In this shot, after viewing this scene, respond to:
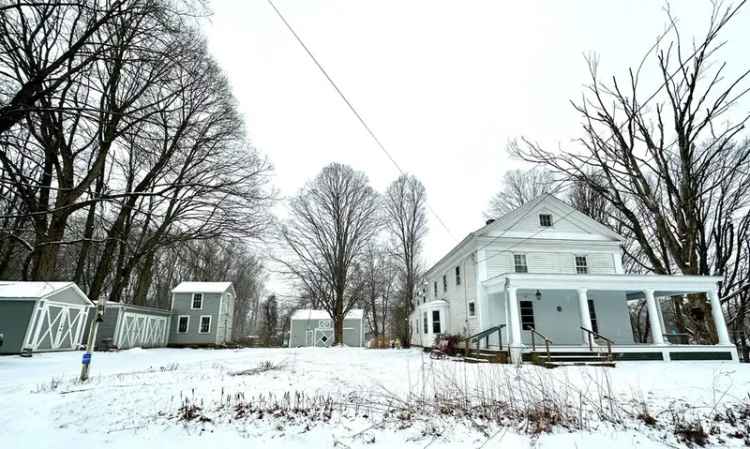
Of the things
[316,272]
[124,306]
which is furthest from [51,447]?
[316,272]

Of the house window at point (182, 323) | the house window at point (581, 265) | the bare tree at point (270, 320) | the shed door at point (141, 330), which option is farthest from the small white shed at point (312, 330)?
the house window at point (581, 265)

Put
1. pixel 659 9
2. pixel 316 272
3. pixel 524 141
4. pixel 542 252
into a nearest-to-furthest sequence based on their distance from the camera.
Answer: pixel 659 9 → pixel 524 141 → pixel 542 252 → pixel 316 272

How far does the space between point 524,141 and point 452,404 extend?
10.4 m

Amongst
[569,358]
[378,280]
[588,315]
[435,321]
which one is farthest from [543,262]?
[378,280]

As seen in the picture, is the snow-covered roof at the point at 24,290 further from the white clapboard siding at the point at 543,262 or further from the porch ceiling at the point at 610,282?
the white clapboard siding at the point at 543,262

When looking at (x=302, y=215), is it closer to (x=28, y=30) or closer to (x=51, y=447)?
(x=28, y=30)

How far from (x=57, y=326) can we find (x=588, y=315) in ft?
77.7

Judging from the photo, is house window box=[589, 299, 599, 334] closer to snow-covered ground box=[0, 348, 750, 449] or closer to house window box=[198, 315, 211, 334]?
snow-covered ground box=[0, 348, 750, 449]

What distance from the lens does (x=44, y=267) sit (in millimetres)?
14188

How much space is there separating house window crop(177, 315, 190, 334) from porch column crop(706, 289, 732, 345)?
31.2 metres

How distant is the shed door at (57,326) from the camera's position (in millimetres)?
16016

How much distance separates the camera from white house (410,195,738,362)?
46.9 ft

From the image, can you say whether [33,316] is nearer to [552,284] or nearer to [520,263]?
[552,284]

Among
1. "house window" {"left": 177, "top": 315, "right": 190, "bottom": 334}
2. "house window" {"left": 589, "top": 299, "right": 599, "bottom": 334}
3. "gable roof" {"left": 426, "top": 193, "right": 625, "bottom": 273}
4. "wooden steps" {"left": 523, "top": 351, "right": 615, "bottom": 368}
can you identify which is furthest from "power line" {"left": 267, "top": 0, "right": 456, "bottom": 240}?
"house window" {"left": 177, "top": 315, "right": 190, "bottom": 334}
